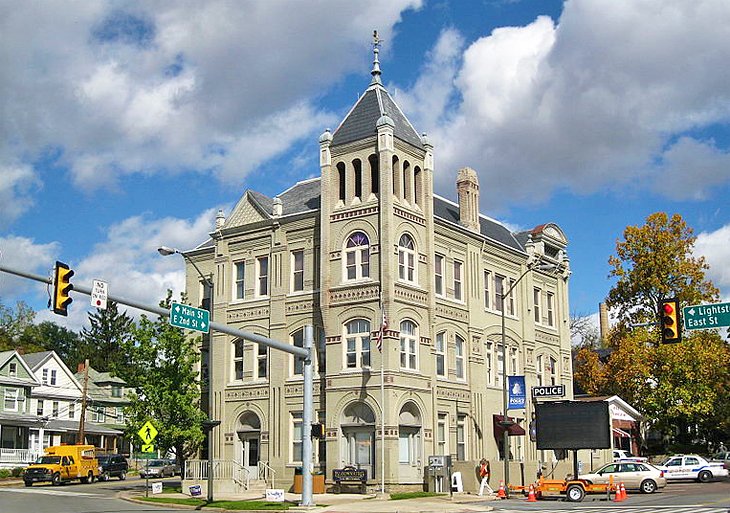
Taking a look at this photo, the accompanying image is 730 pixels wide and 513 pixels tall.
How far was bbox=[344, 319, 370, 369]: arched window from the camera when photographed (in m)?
41.2

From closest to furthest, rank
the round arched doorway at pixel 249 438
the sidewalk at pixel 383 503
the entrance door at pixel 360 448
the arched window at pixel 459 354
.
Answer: the sidewalk at pixel 383 503, the entrance door at pixel 360 448, the round arched doorway at pixel 249 438, the arched window at pixel 459 354

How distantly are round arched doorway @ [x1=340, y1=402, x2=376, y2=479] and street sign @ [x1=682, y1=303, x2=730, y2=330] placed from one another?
58.3ft

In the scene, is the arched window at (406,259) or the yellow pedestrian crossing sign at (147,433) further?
the arched window at (406,259)

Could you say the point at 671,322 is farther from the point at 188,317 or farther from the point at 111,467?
the point at 111,467

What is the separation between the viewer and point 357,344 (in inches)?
1630

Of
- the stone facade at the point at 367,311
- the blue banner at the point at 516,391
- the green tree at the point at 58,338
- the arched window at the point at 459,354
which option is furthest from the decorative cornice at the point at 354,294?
the green tree at the point at 58,338

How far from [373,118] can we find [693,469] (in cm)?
2574

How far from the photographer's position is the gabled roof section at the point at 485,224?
1930 inches

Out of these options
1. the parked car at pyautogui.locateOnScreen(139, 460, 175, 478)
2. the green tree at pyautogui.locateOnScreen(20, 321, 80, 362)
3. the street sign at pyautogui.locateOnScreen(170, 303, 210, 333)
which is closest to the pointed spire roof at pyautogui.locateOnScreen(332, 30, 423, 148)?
the street sign at pyautogui.locateOnScreen(170, 303, 210, 333)

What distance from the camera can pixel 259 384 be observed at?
147 ft

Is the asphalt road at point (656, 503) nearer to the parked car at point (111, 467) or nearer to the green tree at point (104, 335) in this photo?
the parked car at point (111, 467)

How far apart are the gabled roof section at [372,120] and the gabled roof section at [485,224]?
15.8 ft

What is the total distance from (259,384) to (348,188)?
10.8 meters

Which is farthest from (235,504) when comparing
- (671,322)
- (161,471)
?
(161,471)
